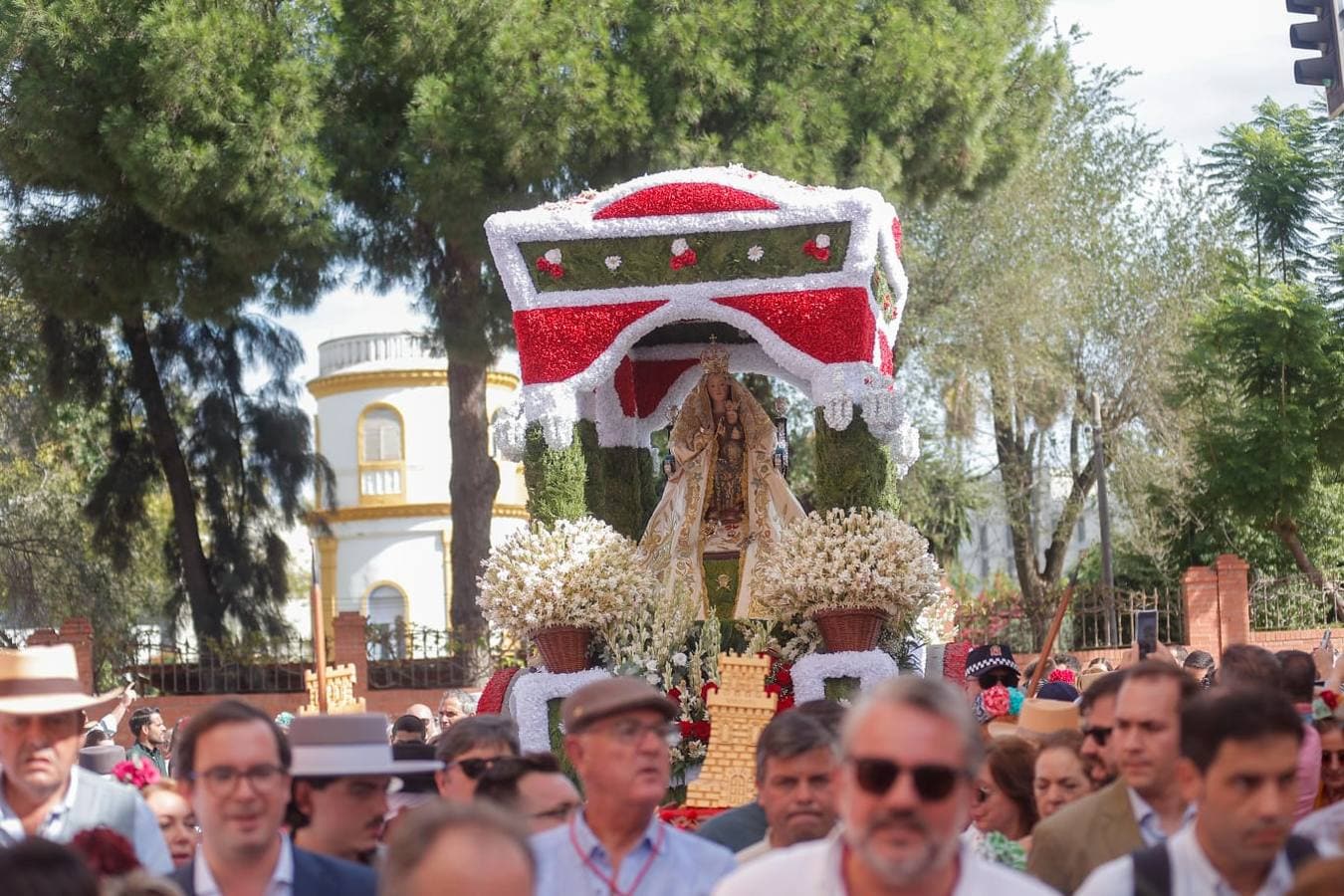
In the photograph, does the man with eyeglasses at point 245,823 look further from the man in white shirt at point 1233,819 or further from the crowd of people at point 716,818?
the man in white shirt at point 1233,819

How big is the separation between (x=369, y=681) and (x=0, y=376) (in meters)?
8.55

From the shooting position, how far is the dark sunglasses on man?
12000 millimetres

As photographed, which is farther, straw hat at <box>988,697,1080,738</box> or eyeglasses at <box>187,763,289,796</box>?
straw hat at <box>988,697,1080,738</box>

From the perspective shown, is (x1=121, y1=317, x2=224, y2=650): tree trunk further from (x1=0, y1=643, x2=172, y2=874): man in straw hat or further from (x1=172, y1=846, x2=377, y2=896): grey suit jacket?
(x1=172, y1=846, x2=377, y2=896): grey suit jacket

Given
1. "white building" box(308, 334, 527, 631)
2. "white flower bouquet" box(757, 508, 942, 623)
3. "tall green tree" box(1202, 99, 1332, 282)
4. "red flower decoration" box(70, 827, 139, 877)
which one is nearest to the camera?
"red flower decoration" box(70, 827, 139, 877)

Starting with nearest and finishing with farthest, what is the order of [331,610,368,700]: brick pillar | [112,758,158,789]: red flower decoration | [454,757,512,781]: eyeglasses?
[454,757,512,781]: eyeglasses
[112,758,158,789]: red flower decoration
[331,610,368,700]: brick pillar

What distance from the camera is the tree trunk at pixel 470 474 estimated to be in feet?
83.2

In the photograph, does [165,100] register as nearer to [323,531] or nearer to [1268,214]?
[323,531]

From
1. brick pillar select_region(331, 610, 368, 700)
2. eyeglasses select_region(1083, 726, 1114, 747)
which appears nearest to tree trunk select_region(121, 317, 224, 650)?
brick pillar select_region(331, 610, 368, 700)

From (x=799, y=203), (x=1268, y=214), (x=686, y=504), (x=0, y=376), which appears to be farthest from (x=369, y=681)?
(x=1268, y=214)

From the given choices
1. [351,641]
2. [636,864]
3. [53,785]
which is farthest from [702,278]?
[351,641]

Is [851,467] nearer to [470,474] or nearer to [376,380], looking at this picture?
[470,474]

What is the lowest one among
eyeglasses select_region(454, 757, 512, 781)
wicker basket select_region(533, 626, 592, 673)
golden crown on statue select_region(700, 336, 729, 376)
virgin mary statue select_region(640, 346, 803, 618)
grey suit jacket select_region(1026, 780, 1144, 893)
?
grey suit jacket select_region(1026, 780, 1144, 893)

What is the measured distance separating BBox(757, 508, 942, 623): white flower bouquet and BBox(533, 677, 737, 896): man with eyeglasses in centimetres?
874
